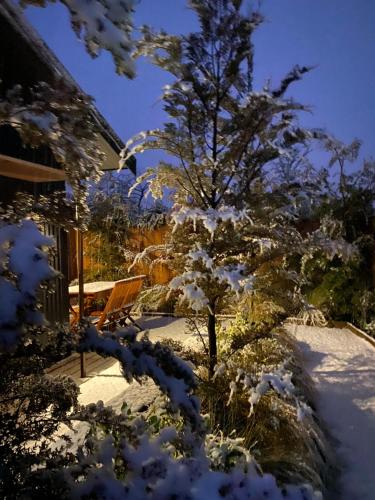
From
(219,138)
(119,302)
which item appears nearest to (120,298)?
(119,302)

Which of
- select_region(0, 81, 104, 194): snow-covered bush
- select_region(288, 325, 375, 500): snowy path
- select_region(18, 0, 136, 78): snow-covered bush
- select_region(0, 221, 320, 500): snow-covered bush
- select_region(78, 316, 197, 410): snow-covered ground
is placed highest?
select_region(18, 0, 136, 78): snow-covered bush

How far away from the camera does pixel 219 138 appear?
3789 millimetres

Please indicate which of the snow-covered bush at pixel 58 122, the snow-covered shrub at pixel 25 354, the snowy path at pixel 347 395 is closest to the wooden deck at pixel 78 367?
the snowy path at pixel 347 395

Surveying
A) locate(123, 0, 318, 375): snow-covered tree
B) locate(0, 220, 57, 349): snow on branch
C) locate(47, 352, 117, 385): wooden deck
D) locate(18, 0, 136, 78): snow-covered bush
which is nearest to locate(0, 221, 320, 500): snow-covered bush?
locate(0, 220, 57, 349): snow on branch

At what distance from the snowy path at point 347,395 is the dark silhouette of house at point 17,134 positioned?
265cm

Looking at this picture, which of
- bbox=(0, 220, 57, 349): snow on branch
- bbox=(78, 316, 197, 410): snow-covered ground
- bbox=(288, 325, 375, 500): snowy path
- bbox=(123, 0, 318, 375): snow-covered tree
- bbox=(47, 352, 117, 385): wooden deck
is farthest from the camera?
bbox=(47, 352, 117, 385): wooden deck

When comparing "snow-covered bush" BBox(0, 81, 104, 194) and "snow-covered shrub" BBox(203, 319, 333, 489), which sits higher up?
"snow-covered bush" BBox(0, 81, 104, 194)

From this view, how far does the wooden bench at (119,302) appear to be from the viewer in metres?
5.96

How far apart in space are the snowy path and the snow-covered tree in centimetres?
135

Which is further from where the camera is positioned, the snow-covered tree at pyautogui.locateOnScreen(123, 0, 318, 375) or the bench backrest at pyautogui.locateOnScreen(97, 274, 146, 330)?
the bench backrest at pyautogui.locateOnScreen(97, 274, 146, 330)

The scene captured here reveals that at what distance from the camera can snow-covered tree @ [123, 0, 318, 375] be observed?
3.39m

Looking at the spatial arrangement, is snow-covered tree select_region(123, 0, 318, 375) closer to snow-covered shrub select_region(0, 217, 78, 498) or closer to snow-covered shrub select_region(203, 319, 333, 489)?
snow-covered shrub select_region(203, 319, 333, 489)

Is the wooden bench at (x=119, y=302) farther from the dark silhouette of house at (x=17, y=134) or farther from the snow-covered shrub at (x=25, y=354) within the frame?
the snow-covered shrub at (x=25, y=354)

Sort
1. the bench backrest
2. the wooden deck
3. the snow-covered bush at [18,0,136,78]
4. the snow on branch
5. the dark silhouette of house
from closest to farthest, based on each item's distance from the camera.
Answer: the snow on branch
the snow-covered bush at [18,0,136,78]
the dark silhouette of house
the wooden deck
the bench backrest
